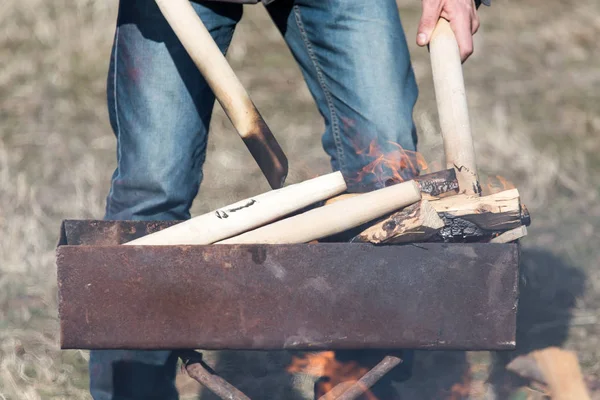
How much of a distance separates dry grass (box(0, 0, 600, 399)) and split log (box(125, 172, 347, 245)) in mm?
1244

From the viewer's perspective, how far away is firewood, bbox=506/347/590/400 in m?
3.36

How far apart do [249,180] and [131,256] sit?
3330mm

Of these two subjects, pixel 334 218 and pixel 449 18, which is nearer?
pixel 334 218

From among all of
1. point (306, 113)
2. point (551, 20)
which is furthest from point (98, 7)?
point (551, 20)

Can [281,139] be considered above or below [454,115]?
above

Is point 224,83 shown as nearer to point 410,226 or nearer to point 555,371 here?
point 410,226

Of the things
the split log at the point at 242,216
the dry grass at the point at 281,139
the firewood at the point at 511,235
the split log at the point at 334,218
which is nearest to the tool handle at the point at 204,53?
the split log at the point at 242,216

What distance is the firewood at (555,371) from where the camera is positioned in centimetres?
336

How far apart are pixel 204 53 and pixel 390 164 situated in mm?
636

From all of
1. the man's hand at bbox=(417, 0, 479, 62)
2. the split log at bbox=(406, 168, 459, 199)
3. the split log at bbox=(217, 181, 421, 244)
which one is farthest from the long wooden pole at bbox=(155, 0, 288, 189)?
the man's hand at bbox=(417, 0, 479, 62)

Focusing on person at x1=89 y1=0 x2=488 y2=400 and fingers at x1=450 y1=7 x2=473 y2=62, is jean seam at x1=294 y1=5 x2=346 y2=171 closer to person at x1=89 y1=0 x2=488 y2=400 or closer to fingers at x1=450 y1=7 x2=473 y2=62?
person at x1=89 y1=0 x2=488 y2=400

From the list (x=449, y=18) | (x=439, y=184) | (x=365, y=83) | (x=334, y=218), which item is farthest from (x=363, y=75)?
(x=334, y=218)

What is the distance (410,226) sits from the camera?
7.22 feet

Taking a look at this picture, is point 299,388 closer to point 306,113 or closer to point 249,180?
point 249,180
